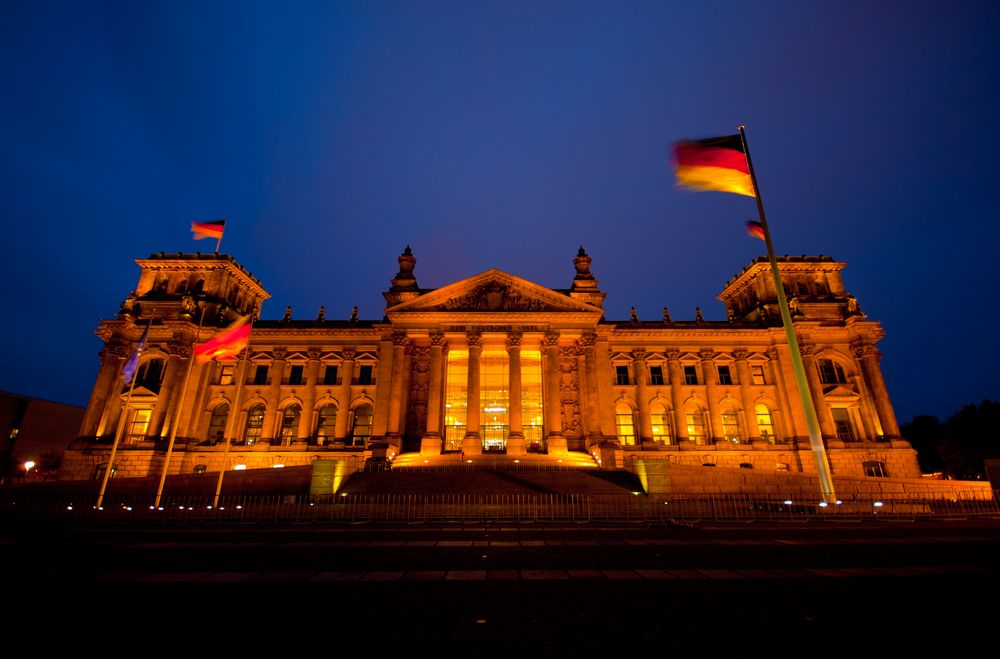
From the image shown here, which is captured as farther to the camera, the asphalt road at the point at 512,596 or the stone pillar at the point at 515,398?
the stone pillar at the point at 515,398

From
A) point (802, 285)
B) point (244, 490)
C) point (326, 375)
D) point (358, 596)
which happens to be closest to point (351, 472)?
point (244, 490)

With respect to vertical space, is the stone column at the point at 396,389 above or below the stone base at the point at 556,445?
above

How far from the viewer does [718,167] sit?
16.4 m

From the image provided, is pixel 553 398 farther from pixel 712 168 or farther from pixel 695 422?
pixel 712 168

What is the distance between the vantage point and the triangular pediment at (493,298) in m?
41.8

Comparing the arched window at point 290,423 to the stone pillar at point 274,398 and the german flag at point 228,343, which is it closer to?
the stone pillar at point 274,398

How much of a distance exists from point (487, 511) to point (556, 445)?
19.3 m

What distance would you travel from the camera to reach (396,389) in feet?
131

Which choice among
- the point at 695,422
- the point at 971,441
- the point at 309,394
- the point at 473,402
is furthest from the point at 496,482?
the point at 971,441

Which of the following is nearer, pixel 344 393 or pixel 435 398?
pixel 435 398

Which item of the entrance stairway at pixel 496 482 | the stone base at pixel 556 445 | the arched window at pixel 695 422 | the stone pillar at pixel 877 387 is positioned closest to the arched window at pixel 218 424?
the entrance stairway at pixel 496 482

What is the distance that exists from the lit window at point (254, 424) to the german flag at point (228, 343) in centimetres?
2240

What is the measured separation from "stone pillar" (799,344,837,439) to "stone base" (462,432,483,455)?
3065 centimetres

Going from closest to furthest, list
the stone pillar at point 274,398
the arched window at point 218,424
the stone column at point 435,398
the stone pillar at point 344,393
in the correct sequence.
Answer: the stone column at point 435,398
the arched window at point 218,424
the stone pillar at point 274,398
the stone pillar at point 344,393
